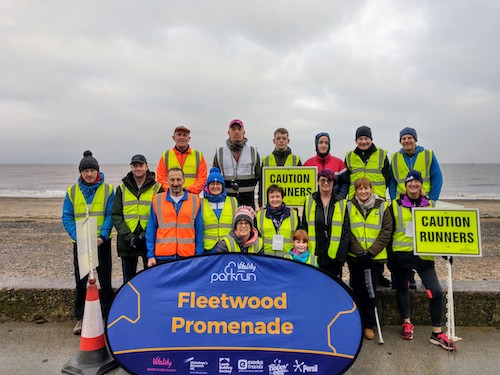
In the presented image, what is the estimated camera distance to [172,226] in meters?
4.16

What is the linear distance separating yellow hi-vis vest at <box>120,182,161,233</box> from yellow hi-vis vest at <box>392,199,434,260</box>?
10.2 feet

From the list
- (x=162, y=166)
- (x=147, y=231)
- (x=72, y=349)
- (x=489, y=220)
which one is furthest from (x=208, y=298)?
(x=489, y=220)

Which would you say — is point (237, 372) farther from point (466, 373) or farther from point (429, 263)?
point (429, 263)

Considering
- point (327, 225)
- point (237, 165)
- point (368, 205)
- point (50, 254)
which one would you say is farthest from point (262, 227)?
point (50, 254)

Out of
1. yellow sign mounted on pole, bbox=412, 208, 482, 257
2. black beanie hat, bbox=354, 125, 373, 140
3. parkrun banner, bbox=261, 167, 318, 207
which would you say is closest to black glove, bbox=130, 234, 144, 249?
parkrun banner, bbox=261, 167, 318, 207

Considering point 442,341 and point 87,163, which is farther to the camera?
point 87,163

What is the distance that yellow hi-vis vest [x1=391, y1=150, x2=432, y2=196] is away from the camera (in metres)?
5.05

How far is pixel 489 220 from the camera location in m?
16.8

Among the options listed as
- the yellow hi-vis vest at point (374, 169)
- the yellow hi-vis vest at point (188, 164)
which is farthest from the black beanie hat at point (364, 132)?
the yellow hi-vis vest at point (188, 164)

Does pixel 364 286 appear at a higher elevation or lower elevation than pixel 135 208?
lower

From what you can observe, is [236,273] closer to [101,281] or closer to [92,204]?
[101,281]

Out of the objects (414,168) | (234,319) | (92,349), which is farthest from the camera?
(414,168)

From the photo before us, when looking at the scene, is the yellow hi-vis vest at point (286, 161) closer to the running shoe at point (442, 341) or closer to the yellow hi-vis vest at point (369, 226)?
the yellow hi-vis vest at point (369, 226)

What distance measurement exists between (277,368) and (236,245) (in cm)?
130
